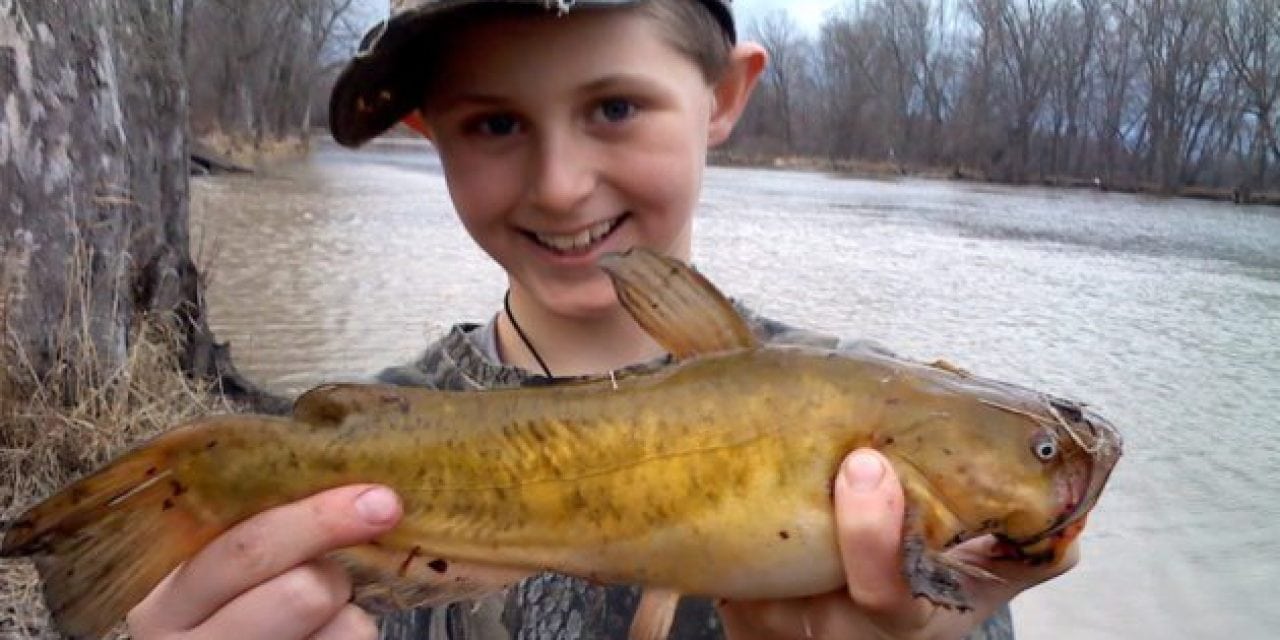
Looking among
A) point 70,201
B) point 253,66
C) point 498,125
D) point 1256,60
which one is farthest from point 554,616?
point 1256,60

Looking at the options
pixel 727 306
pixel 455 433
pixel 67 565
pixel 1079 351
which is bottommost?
pixel 1079 351

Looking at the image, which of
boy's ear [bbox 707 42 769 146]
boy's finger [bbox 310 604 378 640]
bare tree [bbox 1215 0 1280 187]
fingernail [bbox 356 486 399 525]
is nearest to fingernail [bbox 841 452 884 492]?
fingernail [bbox 356 486 399 525]

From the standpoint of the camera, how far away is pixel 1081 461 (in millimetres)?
1584

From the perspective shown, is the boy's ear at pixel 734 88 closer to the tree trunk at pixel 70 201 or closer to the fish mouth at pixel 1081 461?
the fish mouth at pixel 1081 461

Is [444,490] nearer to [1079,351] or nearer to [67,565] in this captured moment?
[67,565]

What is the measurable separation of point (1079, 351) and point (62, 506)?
30.4 feet

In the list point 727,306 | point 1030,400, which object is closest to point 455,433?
point 727,306

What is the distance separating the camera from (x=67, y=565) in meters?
1.50

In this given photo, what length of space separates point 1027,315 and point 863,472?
10383 mm

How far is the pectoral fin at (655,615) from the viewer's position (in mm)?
1548

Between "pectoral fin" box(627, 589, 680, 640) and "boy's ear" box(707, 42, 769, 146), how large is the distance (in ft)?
3.93

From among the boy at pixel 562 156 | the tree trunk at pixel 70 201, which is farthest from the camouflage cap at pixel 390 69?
the tree trunk at pixel 70 201

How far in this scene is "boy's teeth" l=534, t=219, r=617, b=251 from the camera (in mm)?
2221

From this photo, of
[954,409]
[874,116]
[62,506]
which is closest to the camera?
[62,506]
